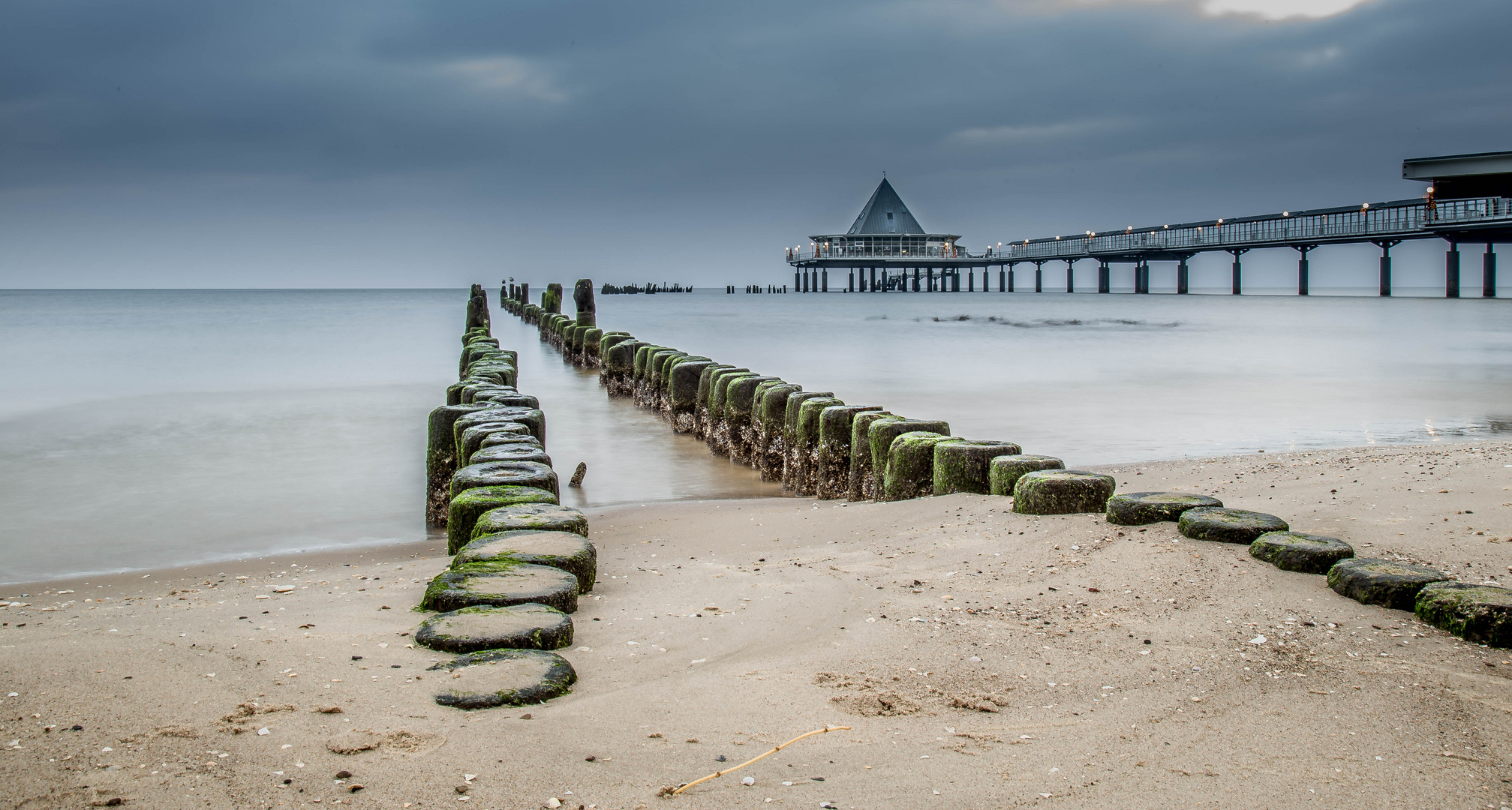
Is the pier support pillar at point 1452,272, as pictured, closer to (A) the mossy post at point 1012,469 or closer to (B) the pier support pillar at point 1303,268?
(B) the pier support pillar at point 1303,268

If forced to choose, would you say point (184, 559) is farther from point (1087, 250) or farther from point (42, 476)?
point (1087, 250)

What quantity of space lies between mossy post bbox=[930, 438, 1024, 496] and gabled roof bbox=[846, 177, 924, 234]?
106248mm

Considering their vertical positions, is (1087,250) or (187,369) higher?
(1087,250)

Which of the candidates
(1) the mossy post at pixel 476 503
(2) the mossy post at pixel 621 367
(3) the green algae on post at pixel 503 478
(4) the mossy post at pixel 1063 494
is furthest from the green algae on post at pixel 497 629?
(2) the mossy post at pixel 621 367

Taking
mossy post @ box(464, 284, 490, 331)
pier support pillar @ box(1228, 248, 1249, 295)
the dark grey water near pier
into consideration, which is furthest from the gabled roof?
mossy post @ box(464, 284, 490, 331)

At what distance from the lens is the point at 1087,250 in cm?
9600

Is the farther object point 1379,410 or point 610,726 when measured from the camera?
point 1379,410

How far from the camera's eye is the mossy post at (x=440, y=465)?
6.74 m

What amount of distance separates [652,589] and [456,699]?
148 centimetres

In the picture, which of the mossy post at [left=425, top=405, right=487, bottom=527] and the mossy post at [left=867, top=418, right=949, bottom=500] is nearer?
the mossy post at [left=867, top=418, right=949, bottom=500]

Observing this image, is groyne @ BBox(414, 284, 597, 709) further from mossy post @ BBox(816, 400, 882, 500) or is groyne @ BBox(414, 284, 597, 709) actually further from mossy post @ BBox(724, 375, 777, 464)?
mossy post @ BBox(724, 375, 777, 464)

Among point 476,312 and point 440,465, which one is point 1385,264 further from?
point 440,465

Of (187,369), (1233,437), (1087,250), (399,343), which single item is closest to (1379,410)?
(1233,437)

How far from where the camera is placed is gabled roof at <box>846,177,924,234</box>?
363ft
